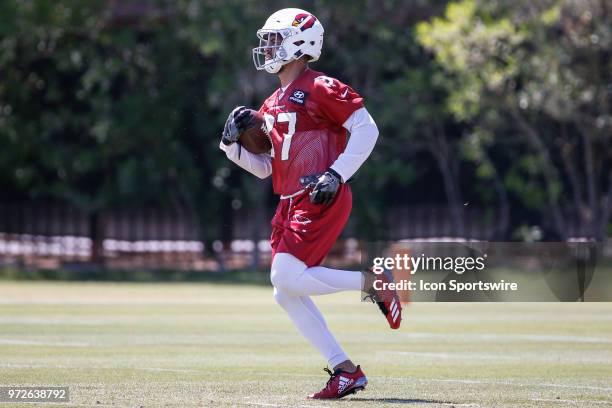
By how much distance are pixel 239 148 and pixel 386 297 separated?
1503 millimetres

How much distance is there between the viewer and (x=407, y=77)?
25359mm

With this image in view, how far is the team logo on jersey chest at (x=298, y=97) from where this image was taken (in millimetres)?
8414

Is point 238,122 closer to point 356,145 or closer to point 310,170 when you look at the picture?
point 310,170

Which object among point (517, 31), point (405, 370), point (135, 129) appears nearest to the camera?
point (405, 370)

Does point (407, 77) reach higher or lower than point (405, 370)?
higher

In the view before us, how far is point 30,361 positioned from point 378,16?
1647 cm

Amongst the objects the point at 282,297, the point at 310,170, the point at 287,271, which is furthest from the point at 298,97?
the point at 282,297

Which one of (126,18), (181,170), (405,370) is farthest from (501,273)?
(405,370)

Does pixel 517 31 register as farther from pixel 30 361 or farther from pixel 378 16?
pixel 30 361

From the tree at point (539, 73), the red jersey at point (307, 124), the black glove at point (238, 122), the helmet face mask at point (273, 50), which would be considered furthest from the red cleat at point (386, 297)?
the tree at point (539, 73)

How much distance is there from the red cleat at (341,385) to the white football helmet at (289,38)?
2.10 meters

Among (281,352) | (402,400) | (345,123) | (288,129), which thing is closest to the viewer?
(402,400)

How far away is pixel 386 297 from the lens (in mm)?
8156

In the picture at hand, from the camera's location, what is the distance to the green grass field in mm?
8203
